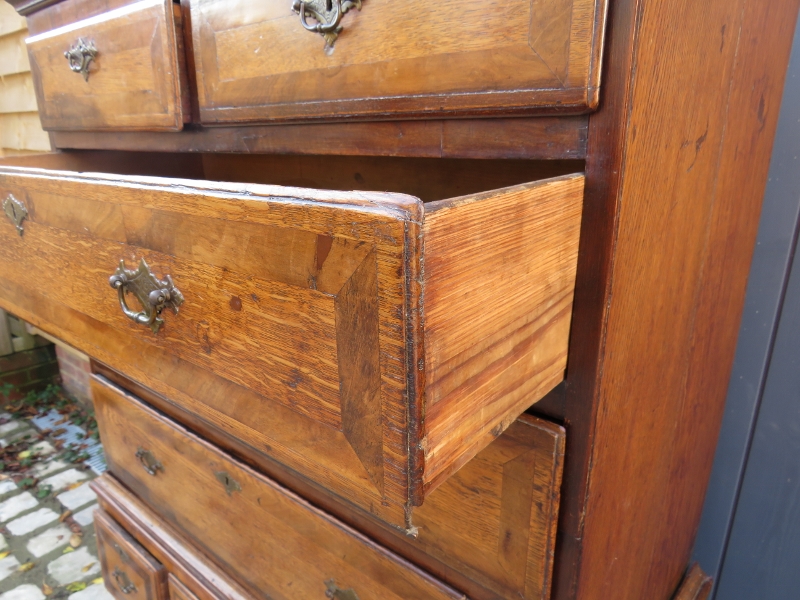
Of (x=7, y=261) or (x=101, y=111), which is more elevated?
(x=101, y=111)

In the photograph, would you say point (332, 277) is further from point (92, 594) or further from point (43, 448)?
point (43, 448)

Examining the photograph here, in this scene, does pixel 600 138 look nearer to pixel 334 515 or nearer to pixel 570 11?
pixel 570 11

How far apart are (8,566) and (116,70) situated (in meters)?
1.39

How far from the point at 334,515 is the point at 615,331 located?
422 mm

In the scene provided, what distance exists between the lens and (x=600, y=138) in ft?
1.48

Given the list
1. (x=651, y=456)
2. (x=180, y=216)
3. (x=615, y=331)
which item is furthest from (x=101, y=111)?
(x=651, y=456)

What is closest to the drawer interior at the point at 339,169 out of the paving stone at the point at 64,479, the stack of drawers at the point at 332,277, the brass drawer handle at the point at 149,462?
the stack of drawers at the point at 332,277

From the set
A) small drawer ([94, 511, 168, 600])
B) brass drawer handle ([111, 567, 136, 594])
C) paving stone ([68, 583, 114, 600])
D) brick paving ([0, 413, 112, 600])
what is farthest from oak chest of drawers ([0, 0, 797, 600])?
brick paving ([0, 413, 112, 600])

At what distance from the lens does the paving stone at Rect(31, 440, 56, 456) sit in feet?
6.49

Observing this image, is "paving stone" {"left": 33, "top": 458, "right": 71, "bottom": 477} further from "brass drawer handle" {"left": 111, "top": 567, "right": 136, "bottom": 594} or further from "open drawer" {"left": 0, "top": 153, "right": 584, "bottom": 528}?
"open drawer" {"left": 0, "top": 153, "right": 584, "bottom": 528}

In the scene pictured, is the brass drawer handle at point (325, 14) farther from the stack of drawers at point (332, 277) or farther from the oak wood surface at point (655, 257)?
the oak wood surface at point (655, 257)

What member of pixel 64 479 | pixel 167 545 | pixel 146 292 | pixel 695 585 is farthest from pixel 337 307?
pixel 64 479

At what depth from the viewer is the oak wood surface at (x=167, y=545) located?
36.0 inches

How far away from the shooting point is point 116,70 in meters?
0.78
